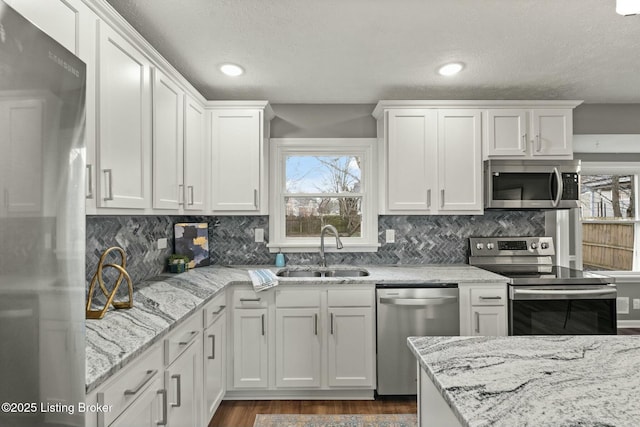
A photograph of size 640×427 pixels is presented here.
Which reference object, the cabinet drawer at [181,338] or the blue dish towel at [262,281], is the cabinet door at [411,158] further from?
the cabinet drawer at [181,338]

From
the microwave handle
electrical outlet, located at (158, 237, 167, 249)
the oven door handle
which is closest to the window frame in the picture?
the microwave handle

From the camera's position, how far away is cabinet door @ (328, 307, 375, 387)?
8.71 feet

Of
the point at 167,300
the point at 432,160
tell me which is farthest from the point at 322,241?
the point at 167,300

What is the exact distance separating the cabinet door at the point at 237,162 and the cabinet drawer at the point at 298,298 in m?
0.74

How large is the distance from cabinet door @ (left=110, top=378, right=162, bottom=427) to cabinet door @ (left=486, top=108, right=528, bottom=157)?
9.08 feet

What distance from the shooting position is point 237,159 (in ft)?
9.64

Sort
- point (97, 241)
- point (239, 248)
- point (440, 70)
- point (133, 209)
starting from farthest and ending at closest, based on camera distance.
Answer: point (239, 248) < point (440, 70) < point (97, 241) < point (133, 209)

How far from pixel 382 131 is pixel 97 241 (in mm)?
2233

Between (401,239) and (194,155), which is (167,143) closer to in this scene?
(194,155)

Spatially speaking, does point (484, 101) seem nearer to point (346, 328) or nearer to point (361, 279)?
point (361, 279)

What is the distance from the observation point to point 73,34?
4.41ft

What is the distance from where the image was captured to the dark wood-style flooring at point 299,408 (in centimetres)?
249

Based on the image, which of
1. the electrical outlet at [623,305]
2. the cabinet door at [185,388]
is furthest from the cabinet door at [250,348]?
the electrical outlet at [623,305]

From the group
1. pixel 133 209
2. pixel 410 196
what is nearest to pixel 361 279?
pixel 410 196
